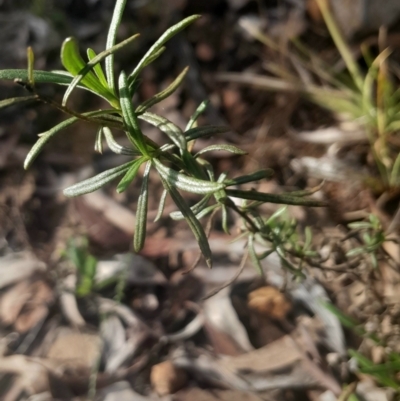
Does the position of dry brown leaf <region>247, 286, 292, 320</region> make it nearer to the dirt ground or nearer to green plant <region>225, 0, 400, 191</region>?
the dirt ground

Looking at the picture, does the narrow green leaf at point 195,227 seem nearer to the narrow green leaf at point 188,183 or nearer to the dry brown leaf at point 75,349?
the narrow green leaf at point 188,183

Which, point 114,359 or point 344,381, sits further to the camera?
point 114,359

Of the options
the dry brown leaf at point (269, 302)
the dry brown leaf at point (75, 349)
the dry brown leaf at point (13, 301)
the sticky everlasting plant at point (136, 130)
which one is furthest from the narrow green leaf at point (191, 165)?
→ the dry brown leaf at point (13, 301)

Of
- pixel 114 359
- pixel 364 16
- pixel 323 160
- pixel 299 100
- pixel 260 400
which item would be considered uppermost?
pixel 364 16

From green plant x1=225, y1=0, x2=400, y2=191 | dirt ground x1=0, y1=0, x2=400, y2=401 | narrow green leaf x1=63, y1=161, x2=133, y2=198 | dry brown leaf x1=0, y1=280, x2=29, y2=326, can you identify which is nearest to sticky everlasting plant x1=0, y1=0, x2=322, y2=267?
narrow green leaf x1=63, y1=161, x2=133, y2=198

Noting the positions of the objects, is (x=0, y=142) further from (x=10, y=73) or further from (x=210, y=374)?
(x=10, y=73)

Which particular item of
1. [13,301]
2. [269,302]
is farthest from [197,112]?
[13,301]

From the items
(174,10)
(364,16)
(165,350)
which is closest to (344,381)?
(165,350)
